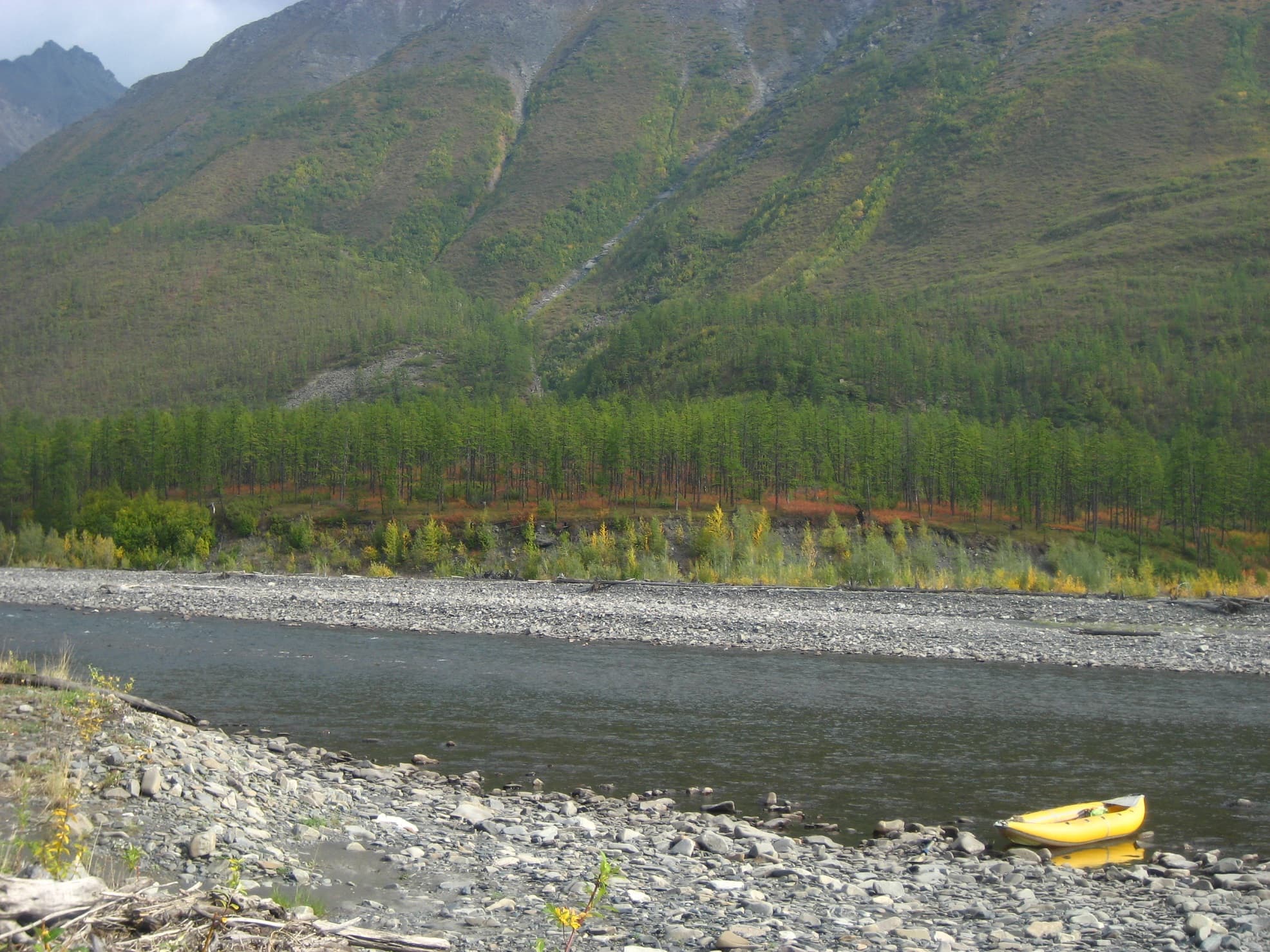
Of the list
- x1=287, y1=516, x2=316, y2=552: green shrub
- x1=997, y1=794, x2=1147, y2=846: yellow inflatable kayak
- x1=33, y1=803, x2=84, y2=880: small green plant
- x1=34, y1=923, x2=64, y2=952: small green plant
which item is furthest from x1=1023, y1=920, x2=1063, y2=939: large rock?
x1=287, y1=516, x2=316, y2=552: green shrub

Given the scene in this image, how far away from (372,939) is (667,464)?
275 ft

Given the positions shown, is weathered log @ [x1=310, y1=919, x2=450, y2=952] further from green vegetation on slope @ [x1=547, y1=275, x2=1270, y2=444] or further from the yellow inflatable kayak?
green vegetation on slope @ [x1=547, y1=275, x2=1270, y2=444]

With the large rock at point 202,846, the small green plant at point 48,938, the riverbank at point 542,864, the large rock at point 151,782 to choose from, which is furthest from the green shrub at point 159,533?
the small green plant at point 48,938

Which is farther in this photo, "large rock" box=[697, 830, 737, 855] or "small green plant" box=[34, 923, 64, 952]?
"large rock" box=[697, 830, 737, 855]

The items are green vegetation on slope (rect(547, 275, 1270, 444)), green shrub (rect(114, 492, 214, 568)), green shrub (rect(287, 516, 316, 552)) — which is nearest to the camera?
green shrub (rect(114, 492, 214, 568))

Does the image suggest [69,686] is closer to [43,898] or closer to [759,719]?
[43,898]

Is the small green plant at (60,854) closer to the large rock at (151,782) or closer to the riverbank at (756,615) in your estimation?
the large rock at (151,782)

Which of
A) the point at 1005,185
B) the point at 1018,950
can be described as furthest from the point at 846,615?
the point at 1005,185

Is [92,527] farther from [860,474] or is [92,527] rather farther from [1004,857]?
[1004,857]

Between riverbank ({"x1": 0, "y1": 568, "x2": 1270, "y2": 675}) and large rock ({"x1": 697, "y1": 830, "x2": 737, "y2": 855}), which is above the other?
large rock ({"x1": 697, "y1": 830, "x2": 737, "y2": 855})

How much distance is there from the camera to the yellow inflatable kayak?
15.8 meters

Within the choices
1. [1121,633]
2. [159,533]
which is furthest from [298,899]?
[159,533]

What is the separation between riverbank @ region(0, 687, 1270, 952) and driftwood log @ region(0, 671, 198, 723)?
74 centimetres

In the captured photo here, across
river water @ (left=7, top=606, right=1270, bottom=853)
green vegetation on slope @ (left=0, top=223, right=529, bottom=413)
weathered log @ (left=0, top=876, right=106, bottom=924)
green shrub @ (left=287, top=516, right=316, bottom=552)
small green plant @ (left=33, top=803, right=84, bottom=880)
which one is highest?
green vegetation on slope @ (left=0, top=223, right=529, bottom=413)
